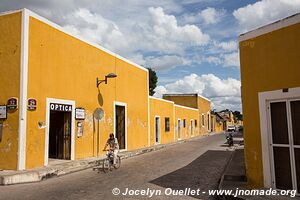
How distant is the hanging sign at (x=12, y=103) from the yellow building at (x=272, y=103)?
7.94 meters

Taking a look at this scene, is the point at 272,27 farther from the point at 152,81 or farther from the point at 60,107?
the point at 152,81

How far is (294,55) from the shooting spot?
21.4 feet

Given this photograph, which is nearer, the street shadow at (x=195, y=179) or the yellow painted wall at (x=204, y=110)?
the street shadow at (x=195, y=179)

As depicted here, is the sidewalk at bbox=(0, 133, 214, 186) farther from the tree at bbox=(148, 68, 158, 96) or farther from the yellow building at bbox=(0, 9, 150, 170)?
the tree at bbox=(148, 68, 158, 96)

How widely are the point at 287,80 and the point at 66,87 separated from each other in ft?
31.1

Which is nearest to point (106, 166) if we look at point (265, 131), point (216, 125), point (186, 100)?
point (265, 131)

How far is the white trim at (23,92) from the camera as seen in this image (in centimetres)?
1043

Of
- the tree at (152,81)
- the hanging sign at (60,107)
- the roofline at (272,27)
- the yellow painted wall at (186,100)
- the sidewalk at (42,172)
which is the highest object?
the tree at (152,81)

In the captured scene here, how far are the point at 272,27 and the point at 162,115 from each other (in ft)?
65.2

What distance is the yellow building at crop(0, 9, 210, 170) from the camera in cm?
1074

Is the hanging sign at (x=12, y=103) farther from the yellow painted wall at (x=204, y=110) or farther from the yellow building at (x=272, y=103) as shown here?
the yellow painted wall at (x=204, y=110)

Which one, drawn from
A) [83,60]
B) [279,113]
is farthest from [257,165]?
[83,60]

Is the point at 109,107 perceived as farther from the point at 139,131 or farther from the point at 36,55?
the point at 36,55

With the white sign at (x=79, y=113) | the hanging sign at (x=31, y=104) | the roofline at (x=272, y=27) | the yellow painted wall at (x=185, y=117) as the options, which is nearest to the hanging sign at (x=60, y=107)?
the white sign at (x=79, y=113)
